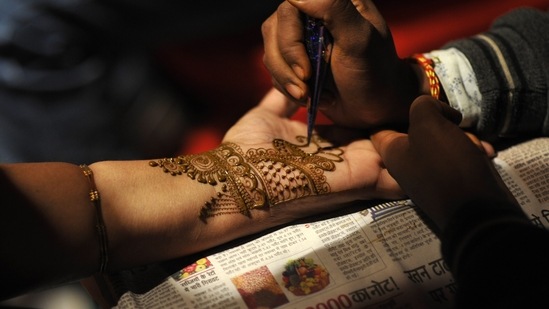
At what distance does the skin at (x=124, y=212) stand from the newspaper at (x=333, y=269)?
0.04 meters

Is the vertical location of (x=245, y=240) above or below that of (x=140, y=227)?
below

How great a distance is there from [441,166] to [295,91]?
314 millimetres

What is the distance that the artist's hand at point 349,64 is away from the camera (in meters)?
0.92

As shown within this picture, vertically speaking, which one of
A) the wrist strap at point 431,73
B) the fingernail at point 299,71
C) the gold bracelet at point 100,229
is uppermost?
the fingernail at point 299,71

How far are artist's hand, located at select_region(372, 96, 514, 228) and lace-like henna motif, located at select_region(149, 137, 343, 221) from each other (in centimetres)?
17

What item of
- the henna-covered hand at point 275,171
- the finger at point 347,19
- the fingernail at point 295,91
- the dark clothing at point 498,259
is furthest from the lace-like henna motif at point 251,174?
the dark clothing at point 498,259

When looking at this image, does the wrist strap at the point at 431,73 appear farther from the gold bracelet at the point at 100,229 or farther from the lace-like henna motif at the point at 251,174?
the gold bracelet at the point at 100,229

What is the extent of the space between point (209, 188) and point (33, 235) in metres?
0.27

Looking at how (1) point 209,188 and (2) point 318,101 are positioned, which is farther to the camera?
(2) point 318,101

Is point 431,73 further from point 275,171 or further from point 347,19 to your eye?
point 275,171

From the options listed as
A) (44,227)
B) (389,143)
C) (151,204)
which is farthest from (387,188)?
(44,227)

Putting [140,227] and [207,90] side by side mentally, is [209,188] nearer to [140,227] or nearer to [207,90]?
[140,227]

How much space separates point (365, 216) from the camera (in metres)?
0.93

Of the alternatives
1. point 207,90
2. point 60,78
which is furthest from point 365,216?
point 60,78
